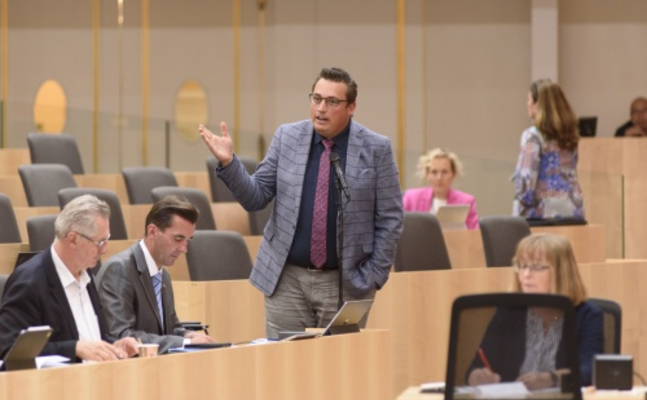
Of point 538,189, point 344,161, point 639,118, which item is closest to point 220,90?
point 639,118

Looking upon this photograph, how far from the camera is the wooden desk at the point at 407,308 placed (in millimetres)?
5750

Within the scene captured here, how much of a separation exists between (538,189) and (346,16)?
196 inches

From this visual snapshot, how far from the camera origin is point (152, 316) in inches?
185

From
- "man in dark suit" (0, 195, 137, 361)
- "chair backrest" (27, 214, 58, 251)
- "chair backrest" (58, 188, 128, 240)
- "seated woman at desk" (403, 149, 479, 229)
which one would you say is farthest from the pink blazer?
"man in dark suit" (0, 195, 137, 361)

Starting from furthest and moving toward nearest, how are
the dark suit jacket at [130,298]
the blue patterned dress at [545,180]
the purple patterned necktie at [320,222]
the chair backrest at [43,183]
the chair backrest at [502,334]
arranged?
the chair backrest at [43,183]
the blue patterned dress at [545,180]
the purple patterned necktie at [320,222]
the dark suit jacket at [130,298]
the chair backrest at [502,334]

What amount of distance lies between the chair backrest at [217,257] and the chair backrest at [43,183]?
6.19 ft

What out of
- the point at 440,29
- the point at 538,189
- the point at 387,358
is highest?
the point at 440,29

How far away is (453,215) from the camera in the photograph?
737cm

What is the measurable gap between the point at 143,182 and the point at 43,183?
791mm

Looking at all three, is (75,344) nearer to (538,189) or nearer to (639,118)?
(538,189)

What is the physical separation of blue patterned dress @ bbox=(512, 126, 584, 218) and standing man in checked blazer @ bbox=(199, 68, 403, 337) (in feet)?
7.19

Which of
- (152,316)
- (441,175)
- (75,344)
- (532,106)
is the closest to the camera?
(75,344)

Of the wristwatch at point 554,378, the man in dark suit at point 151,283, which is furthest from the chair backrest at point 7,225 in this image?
the wristwatch at point 554,378

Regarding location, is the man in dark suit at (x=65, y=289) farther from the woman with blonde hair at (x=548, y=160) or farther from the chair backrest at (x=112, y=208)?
the woman with blonde hair at (x=548, y=160)
